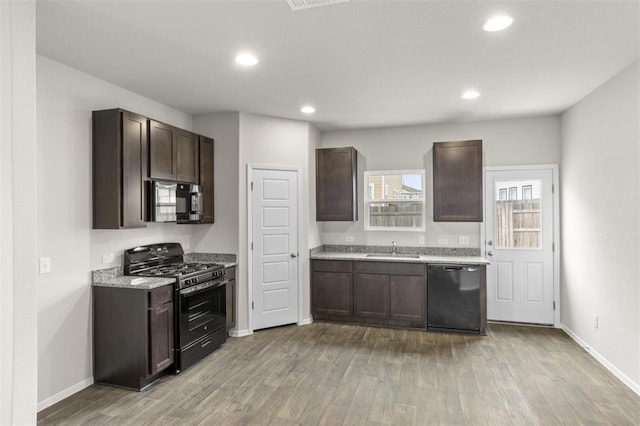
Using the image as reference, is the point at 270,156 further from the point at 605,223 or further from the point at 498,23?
the point at 605,223

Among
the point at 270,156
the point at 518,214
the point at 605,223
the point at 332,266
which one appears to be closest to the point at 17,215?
the point at 270,156

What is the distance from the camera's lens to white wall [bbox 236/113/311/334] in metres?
4.70

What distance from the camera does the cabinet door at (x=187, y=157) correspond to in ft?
13.7

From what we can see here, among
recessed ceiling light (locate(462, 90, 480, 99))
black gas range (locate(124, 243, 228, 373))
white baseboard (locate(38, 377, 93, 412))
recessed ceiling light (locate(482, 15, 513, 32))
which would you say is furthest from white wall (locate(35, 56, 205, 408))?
recessed ceiling light (locate(462, 90, 480, 99))

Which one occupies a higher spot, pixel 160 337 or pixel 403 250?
pixel 403 250

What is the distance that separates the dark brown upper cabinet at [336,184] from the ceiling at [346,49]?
Answer: 107 cm

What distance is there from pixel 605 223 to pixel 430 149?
2.39 meters

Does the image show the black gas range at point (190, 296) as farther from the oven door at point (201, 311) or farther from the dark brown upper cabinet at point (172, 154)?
the dark brown upper cabinet at point (172, 154)

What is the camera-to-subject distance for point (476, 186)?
491 centimetres

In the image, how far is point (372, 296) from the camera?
506 cm

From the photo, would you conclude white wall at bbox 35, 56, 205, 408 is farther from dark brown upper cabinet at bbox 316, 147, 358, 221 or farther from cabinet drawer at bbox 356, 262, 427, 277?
cabinet drawer at bbox 356, 262, 427, 277

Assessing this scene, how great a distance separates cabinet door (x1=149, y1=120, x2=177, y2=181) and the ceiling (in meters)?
0.43

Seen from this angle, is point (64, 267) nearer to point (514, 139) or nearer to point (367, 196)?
point (367, 196)

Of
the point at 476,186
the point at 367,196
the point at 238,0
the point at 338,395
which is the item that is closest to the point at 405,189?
the point at 367,196
